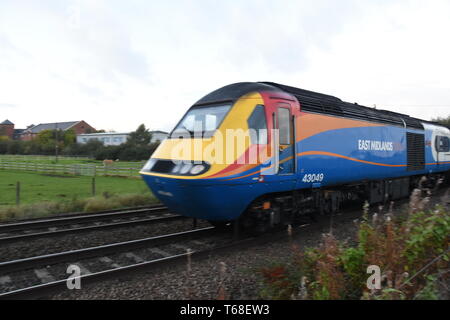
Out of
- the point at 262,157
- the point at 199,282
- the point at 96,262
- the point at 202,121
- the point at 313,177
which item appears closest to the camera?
the point at 199,282

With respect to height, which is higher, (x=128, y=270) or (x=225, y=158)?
(x=225, y=158)

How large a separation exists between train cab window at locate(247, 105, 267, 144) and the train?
0.02 metres

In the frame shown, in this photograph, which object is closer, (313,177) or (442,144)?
(313,177)

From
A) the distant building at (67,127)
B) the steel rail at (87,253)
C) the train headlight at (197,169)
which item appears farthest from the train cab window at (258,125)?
the distant building at (67,127)

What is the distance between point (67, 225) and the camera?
895 cm

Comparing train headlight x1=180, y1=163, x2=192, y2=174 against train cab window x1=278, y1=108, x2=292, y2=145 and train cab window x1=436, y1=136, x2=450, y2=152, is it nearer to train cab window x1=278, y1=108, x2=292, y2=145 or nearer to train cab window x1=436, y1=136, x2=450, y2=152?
train cab window x1=278, y1=108, x2=292, y2=145

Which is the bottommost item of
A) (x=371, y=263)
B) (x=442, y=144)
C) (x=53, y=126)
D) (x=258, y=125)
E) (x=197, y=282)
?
(x=197, y=282)

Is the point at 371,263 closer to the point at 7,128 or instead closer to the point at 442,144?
the point at 442,144

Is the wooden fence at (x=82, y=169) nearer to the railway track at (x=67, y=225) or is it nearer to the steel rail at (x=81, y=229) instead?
the railway track at (x=67, y=225)

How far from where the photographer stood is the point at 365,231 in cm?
499

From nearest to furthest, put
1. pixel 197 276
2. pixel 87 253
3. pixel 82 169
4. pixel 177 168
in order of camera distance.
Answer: pixel 197 276 < pixel 87 253 < pixel 177 168 < pixel 82 169

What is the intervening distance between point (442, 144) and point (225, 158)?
1321 cm

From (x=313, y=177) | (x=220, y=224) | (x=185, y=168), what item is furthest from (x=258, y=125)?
(x=220, y=224)
